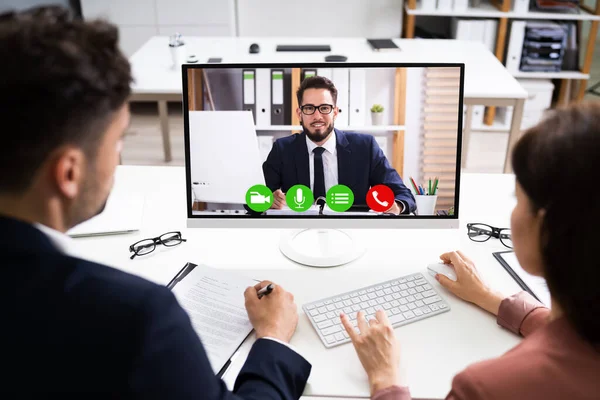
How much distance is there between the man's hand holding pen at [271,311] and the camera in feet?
3.48

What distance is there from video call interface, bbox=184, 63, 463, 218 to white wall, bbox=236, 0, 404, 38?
3.15 meters

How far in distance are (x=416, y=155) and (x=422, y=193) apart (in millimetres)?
94

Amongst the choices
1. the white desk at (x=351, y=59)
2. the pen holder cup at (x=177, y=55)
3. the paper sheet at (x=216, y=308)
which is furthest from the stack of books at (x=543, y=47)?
the paper sheet at (x=216, y=308)

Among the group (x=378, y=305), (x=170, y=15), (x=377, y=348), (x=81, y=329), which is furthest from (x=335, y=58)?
(x=81, y=329)

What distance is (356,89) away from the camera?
1221 mm

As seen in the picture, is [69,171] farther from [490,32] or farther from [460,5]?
[490,32]

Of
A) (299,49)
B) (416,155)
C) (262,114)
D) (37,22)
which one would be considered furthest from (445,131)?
(299,49)

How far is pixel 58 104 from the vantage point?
0.61 meters

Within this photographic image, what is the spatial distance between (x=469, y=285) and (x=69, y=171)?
861 mm

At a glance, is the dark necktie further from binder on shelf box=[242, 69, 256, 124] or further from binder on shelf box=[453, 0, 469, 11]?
binder on shelf box=[453, 0, 469, 11]

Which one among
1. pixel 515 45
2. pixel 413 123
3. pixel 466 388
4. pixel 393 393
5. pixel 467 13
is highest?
pixel 467 13

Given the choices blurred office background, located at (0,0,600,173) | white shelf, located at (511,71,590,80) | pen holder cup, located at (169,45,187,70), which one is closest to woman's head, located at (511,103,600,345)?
pen holder cup, located at (169,45,187,70)

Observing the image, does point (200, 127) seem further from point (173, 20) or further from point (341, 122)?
point (173, 20)

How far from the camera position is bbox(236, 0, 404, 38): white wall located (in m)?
4.17
